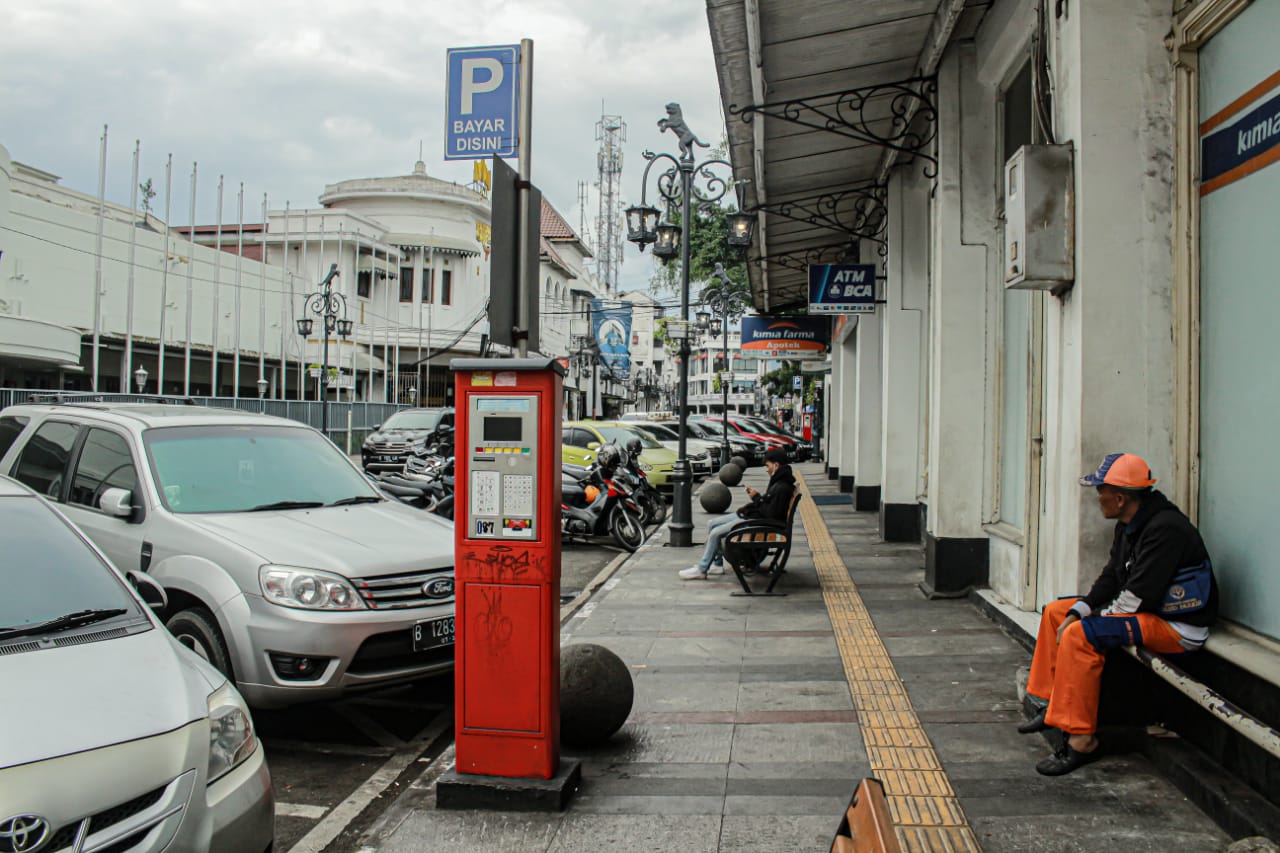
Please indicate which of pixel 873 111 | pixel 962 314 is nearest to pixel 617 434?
pixel 873 111

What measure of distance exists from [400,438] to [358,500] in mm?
17199

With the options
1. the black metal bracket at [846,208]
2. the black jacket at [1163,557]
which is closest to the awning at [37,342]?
the black metal bracket at [846,208]

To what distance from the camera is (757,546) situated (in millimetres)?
9430

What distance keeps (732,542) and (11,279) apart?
2535 centimetres

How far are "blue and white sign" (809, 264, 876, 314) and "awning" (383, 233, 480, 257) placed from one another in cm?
3681

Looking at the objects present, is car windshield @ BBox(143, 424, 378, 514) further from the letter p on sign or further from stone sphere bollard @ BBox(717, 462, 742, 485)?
stone sphere bollard @ BBox(717, 462, 742, 485)

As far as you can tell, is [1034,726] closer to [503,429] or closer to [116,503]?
[503,429]

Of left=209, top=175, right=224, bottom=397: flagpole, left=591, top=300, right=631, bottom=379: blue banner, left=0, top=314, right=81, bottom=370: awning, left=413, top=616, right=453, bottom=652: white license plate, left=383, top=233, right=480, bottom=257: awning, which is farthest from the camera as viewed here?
left=383, top=233, right=480, bottom=257: awning

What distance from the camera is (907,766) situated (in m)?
4.73

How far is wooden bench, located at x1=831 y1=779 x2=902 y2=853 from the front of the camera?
5.98 ft

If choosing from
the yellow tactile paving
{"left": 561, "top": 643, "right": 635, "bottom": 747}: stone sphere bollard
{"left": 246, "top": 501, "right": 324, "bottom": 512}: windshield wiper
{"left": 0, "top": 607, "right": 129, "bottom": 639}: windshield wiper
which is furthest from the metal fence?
{"left": 0, "top": 607, "right": 129, "bottom": 639}: windshield wiper

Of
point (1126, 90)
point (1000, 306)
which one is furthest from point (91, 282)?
point (1126, 90)

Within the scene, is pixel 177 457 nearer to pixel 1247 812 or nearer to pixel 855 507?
pixel 1247 812

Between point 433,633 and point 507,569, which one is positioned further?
point 433,633
